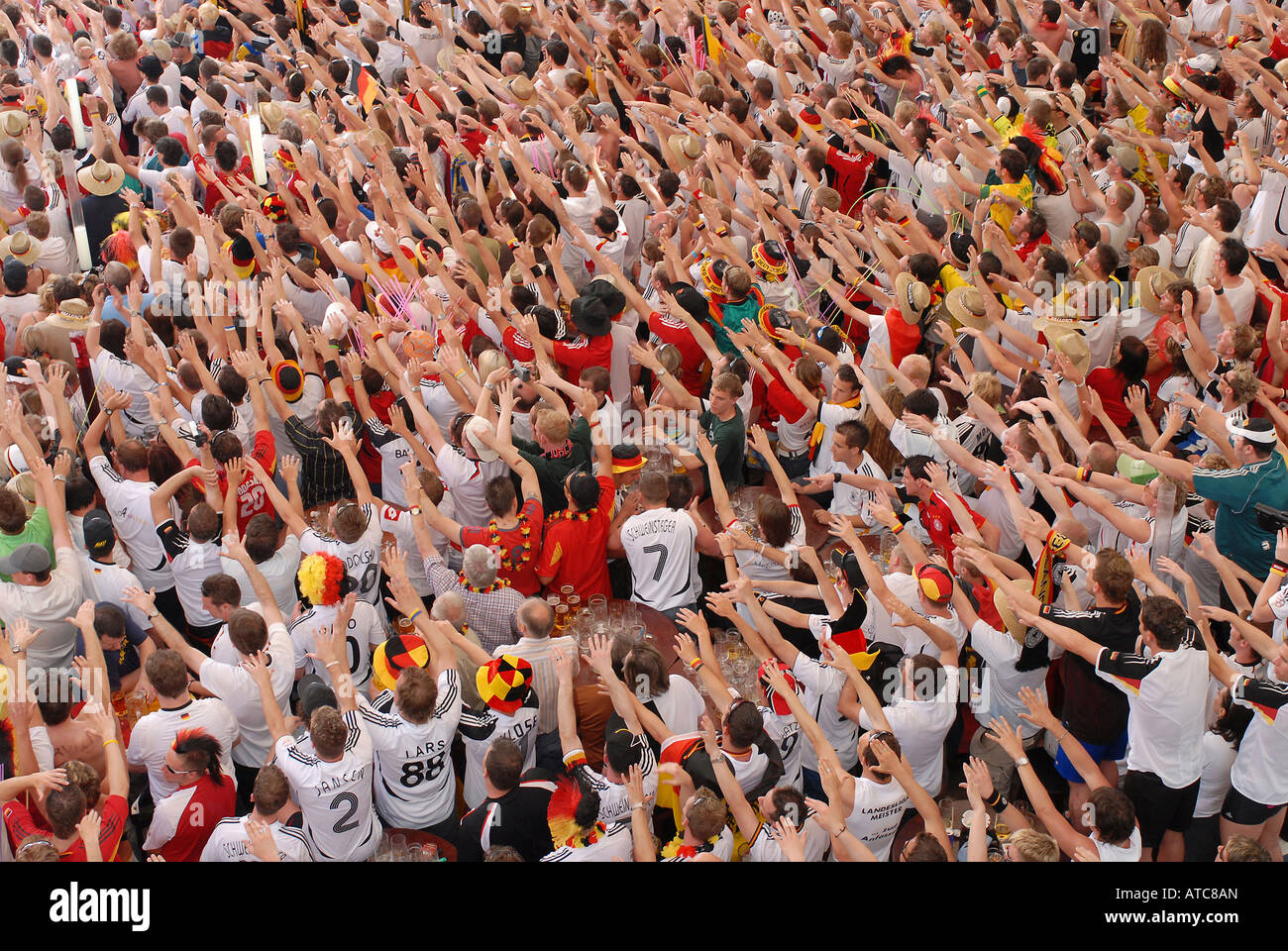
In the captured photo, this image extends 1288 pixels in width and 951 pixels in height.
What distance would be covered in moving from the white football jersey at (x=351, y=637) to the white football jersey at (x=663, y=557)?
152 cm

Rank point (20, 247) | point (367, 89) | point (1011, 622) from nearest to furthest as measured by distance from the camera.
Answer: point (1011, 622)
point (20, 247)
point (367, 89)

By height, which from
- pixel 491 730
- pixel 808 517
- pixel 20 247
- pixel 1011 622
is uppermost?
pixel 1011 622

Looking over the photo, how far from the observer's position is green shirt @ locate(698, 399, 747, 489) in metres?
8.64

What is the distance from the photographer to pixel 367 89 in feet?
43.0

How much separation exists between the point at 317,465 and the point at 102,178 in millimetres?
4505

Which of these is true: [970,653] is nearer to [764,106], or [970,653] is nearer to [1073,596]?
[1073,596]

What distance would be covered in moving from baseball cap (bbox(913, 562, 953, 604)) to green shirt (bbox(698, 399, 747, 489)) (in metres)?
Result: 2.09

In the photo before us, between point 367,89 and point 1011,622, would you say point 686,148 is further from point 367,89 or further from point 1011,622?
point 1011,622

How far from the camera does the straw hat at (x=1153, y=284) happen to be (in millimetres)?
9430

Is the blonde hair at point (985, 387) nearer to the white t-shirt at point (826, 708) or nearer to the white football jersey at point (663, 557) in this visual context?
the white football jersey at point (663, 557)

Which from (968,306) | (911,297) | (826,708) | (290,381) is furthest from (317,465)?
(968,306)

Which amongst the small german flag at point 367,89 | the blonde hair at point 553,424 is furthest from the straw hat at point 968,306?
the small german flag at point 367,89

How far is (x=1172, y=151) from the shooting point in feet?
38.0

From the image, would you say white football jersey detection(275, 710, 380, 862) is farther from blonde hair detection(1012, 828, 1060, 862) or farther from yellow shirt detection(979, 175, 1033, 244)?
yellow shirt detection(979, 175, 1033, 244)
